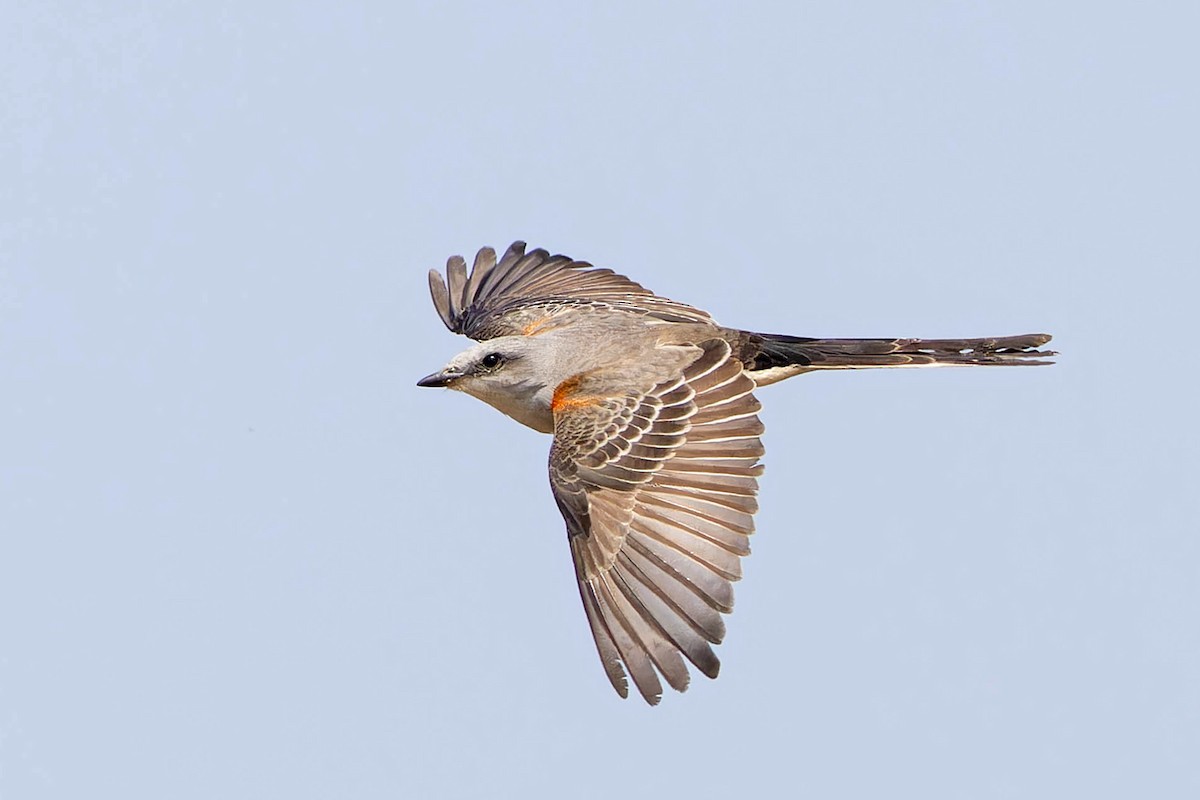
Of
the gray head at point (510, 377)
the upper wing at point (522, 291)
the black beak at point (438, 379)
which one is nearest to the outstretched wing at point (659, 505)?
the gray head at point (510, 377)

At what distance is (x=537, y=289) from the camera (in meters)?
14.5

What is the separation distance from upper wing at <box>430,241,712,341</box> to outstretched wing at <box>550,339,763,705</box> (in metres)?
A: 2.02

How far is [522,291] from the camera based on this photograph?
1448cm

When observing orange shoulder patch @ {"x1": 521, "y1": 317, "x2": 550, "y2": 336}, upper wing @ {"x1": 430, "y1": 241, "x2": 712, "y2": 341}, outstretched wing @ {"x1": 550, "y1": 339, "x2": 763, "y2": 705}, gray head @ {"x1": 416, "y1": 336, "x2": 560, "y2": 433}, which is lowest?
outstretched wing @ {"x1": 550, "y1": 339, "x2": 763, "y2": 705}

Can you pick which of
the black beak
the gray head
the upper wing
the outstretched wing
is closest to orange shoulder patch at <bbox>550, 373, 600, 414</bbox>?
the outstretched wing

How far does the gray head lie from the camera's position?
38.1 ft

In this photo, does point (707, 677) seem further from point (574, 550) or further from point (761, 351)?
point (761, 351)

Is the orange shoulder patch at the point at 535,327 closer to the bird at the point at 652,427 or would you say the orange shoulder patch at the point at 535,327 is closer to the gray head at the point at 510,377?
the bird at the point at 652,427

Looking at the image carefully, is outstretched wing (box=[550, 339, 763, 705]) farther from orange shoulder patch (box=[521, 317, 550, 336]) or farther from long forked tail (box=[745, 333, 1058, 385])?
orange shoulder patch (box=[521, 317, 550, 336])

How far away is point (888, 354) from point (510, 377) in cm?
278

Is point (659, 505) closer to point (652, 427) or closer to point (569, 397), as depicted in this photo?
point (652, 427)

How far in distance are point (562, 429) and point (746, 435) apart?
4.35 ft

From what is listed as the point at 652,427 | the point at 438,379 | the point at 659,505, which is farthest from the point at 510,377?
the point at 659,505

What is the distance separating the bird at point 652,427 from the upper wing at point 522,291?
0.06 m
